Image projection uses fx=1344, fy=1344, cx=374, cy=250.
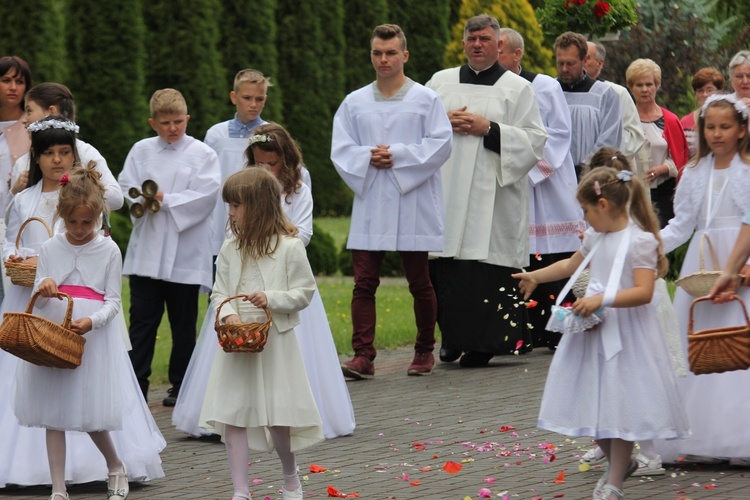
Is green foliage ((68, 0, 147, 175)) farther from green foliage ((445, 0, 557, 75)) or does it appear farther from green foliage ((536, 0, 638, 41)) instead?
green foliage ((536, 0, 638, 41))

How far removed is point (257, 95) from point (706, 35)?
35.3 ft

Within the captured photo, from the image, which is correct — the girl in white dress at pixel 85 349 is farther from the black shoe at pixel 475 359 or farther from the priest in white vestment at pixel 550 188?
the priest in white vestment at pixel 550 188

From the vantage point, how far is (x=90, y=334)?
6.52m

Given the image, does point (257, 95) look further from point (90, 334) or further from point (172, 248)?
point (90, 334)

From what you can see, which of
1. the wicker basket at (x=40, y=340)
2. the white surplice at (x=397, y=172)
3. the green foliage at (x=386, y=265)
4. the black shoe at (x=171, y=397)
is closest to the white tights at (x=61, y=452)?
the wicker basket at (x=40, y=340)

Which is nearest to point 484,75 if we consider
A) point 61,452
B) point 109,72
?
point 61,452

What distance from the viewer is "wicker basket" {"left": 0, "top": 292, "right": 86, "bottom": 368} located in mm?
6062

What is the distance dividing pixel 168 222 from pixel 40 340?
3160mm

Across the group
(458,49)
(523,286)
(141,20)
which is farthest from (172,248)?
A: (458,49)

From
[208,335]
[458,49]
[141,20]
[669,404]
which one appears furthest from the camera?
[458,49]

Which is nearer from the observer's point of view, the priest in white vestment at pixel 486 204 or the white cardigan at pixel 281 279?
the white cardigan at pixel 281 279

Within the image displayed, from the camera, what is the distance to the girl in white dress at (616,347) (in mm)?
6000

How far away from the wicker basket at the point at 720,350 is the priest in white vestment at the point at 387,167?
4171 mm

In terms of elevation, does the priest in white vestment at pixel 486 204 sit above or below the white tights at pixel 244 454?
above
